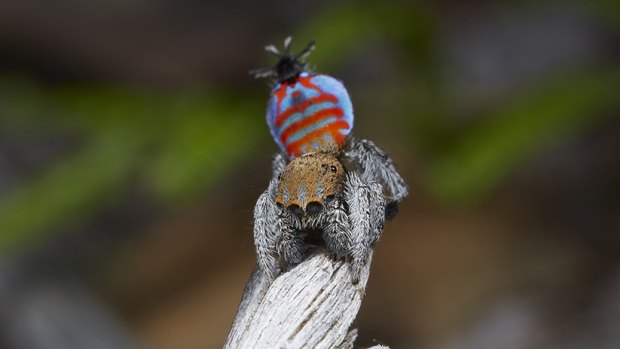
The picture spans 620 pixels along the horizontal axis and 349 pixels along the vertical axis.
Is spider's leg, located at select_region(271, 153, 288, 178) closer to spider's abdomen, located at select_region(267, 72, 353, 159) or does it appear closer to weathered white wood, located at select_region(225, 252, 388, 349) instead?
spider's abdomen, located at select_region(267, 72, 353, 159)

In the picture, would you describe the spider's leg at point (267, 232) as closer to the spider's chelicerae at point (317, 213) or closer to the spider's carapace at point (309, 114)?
the spider's chelicerae at point (317, 213)

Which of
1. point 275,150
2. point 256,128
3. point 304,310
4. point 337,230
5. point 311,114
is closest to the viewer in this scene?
point 304,310

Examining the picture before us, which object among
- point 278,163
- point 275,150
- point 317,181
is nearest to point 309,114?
point 278,163

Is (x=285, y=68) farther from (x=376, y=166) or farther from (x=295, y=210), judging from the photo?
(x=295, y=210)

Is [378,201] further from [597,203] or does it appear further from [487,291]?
[597,203]

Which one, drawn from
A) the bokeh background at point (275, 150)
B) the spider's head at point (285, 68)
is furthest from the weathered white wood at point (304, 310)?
the bokeh background at point (275, 150)

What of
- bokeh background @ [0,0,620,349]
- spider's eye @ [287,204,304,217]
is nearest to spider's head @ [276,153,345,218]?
spider's eye @ [287,204,304,217]
